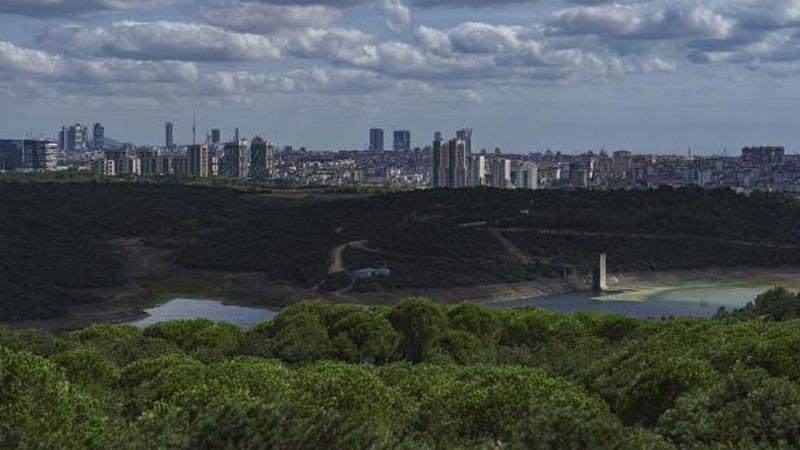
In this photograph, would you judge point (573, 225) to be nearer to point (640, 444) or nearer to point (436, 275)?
point (436, 275)

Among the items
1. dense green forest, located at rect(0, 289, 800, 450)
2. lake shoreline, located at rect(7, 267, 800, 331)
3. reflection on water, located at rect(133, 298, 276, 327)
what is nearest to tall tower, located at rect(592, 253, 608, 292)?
lake shoreline, located at rect(7, 267, 800, 331)

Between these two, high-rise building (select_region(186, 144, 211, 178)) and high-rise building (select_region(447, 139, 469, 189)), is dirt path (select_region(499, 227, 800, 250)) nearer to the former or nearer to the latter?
high-rise building (select_region(447, 139, 469, 189))

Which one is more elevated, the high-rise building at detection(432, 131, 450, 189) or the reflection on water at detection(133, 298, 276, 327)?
the high-rise building at detection(432, 131, 450, 189)

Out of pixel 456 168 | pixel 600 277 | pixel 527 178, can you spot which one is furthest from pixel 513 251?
pixel 456 168

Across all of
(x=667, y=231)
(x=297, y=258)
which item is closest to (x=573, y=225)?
(x=667, y=231)

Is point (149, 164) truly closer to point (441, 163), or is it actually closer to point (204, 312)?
point (441, 163)
